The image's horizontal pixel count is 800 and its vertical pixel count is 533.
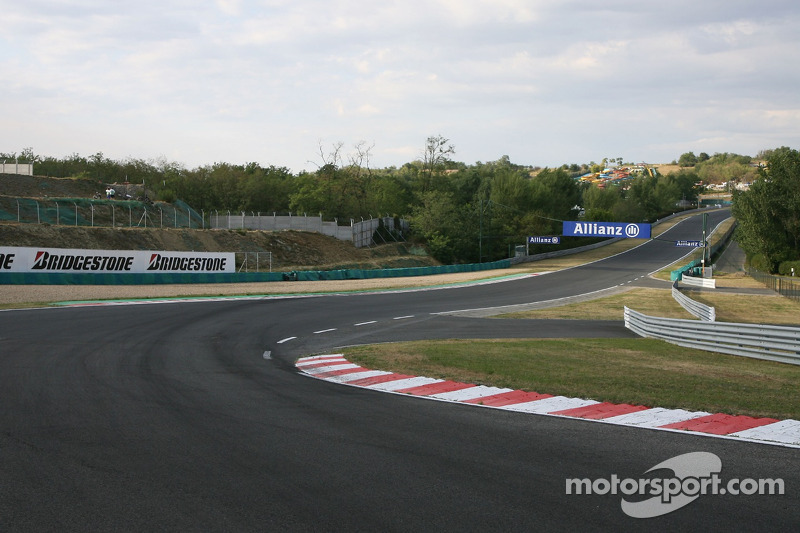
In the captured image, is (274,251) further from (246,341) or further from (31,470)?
(31,470)

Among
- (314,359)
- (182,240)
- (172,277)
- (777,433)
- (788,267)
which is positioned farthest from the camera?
(788,267)

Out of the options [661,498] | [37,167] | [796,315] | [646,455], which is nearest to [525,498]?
[661,498]

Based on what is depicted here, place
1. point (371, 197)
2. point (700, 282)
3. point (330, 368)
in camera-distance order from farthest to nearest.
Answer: point (371, 197) → point (700, 282) → point (330, 368)

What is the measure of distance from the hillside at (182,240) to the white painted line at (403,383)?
4216cm

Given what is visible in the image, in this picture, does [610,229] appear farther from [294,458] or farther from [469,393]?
[294,458]

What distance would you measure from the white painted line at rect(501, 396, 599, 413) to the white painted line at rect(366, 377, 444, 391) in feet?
8.49

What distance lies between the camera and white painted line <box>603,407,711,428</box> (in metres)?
9.93

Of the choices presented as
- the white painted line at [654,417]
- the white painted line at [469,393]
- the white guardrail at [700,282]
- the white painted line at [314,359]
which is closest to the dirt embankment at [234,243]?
the white guardrail at [700,282]

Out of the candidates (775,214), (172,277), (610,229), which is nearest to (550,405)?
(172,277)

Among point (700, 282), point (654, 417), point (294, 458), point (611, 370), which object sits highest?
point (294, 458)

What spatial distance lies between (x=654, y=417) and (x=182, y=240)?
2067 inches

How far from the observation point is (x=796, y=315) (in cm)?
4053

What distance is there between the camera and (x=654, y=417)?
10.3 m

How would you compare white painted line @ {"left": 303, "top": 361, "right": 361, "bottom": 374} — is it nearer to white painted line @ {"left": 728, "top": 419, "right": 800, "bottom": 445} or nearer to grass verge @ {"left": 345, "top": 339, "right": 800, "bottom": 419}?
grass verge @ {"left": 345, "top": 339, "right": 800, "bottom": 419}
